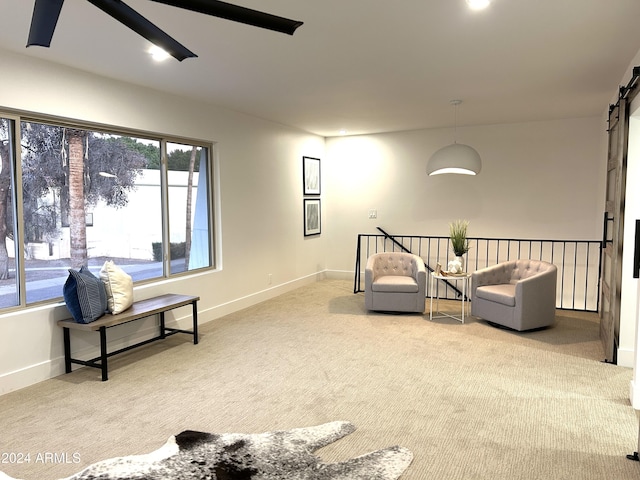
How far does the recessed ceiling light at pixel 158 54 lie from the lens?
133 inches

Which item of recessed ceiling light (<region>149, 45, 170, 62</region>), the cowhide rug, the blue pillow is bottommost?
the cowhide rug

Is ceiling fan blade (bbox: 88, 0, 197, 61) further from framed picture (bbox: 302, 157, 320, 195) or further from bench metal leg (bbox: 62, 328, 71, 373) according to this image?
framed picture (bbox: 302, 157, 320, 195)

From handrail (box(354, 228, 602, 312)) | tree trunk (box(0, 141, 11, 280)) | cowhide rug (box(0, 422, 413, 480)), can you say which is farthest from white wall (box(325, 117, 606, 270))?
tree trunk (box(0, 141, 11, 280))

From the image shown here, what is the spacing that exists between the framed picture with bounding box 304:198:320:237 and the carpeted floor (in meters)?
2.88

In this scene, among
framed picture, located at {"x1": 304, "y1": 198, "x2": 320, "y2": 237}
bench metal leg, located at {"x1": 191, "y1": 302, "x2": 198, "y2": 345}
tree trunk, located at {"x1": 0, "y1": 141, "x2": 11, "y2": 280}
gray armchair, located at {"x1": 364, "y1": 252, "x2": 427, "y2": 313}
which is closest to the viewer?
tree trunk, located at {"x1": 0, "y1": 141, "x2": 11, "y2": 280}

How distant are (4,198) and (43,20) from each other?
2.32 m

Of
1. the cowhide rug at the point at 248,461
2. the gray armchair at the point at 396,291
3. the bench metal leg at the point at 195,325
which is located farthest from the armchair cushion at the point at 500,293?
the bench metal leg at the point at 195,325

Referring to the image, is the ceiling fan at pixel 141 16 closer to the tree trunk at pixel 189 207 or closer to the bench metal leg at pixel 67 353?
the bench metal leg at pixel 67 353

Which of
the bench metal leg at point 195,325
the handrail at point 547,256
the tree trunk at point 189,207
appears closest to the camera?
the bench metal leg at point 195,325

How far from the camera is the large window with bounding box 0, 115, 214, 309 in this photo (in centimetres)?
360

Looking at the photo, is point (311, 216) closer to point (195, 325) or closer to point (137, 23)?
point (195, 325)

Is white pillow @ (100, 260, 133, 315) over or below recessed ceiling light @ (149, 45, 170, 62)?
below

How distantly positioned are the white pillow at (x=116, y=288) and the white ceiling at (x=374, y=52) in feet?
5.70

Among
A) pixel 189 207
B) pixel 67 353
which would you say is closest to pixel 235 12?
pixel 67 353
